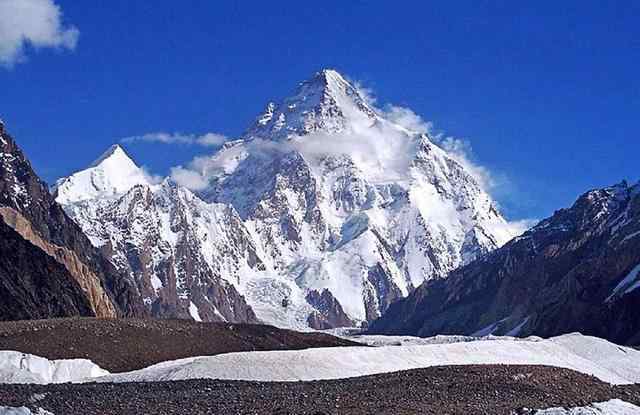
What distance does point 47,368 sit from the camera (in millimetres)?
50688

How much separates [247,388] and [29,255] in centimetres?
6834

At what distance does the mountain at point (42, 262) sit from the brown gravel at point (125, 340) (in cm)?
2585

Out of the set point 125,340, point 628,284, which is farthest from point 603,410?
point 628,284

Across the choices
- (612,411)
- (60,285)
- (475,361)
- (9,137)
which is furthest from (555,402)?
(9,137)

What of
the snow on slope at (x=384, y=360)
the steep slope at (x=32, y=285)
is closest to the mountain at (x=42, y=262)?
the steep slope at (x=32, y=285)

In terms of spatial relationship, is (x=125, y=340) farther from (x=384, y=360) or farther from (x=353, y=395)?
(x=353, y=395)

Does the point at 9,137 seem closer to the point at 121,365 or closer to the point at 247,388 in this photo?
Answer: the point at 121,365

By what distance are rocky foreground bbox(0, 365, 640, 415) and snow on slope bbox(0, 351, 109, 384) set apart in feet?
28.9

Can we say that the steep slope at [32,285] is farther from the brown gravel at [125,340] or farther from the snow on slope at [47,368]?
the snow on slope at [47,368]

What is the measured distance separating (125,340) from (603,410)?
34192mm

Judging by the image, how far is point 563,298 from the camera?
174 m

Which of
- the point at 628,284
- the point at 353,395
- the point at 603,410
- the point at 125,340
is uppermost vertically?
the point at 628,284

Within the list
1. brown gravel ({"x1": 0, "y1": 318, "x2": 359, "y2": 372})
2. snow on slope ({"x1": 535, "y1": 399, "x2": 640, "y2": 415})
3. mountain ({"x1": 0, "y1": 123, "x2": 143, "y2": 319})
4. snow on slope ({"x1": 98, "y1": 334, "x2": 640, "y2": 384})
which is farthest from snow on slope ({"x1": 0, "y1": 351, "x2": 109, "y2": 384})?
mountain ({"x1": 0, "y1": 123, "x2": 143, "y2": 319})

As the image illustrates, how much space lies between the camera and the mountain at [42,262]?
95438 mm
